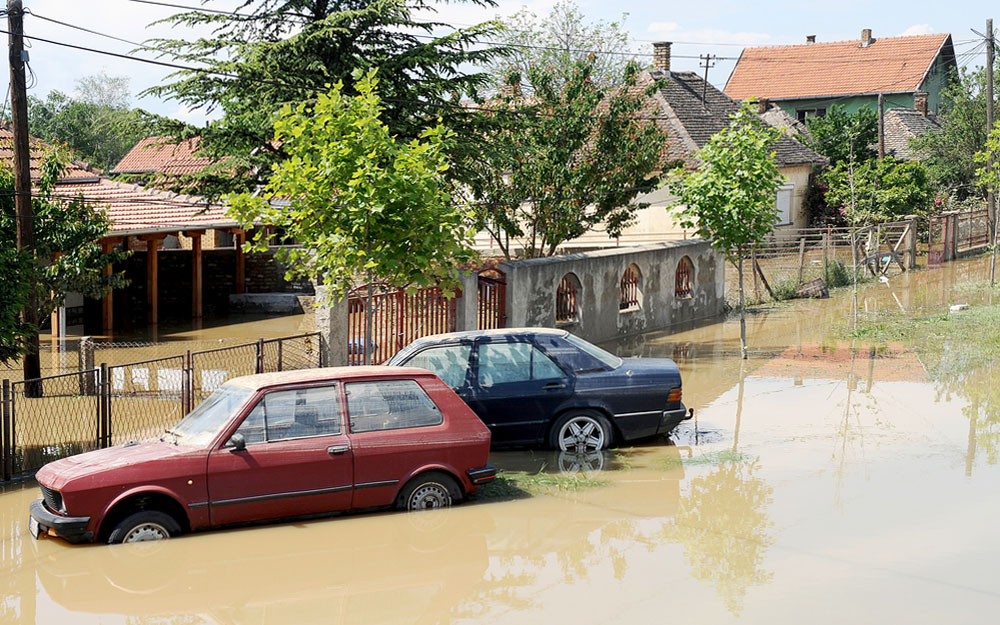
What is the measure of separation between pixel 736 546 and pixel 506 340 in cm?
439

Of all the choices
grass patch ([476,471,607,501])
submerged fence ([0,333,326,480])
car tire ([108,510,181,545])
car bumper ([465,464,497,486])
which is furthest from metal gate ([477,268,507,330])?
car tire ([108,510,181,545])

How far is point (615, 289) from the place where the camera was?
23.1 metres

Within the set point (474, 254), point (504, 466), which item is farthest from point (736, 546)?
point (474, 254)

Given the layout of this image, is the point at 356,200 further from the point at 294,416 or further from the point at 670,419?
the point at 670,419

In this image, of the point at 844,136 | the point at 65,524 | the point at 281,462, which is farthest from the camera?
the point at 844,136

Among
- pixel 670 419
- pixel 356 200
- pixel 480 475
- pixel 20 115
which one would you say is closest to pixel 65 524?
pixel 480 475

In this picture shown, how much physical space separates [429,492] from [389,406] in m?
0.93

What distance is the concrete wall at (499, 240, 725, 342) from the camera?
784 inches

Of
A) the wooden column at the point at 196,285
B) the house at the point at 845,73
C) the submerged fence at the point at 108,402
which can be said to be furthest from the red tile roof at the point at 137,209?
the house at the point at 845,73

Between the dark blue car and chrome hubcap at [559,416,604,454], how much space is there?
0.04 feet

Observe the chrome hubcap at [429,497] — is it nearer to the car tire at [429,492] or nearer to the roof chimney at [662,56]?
the car tire at [429,492]

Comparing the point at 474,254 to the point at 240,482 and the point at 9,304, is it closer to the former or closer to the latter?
the point at 240,482

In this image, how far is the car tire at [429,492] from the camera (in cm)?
1000

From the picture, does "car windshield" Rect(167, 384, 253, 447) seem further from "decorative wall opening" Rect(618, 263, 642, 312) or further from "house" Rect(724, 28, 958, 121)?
"house" Rect(724, 28, 958, 121)
